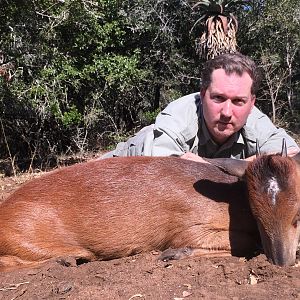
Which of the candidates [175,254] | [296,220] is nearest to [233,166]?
[296,220]

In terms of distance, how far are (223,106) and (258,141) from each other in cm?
81

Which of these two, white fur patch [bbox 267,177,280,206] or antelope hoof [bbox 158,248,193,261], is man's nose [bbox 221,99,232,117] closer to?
white fur patch [bbox 267,177,280,206]

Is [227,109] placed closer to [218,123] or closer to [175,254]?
[218,123]

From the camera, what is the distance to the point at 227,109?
208 inches

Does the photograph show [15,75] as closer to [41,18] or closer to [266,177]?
[41,18]

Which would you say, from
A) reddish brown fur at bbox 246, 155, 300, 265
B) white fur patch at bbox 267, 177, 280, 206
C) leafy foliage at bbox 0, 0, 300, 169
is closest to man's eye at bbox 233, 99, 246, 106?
reddish brown fur at bbox 246, 155, 300, 265

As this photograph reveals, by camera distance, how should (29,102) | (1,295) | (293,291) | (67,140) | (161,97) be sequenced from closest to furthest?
(293,291) → (1,295) → (29,102) → (67,140) → (161,97)

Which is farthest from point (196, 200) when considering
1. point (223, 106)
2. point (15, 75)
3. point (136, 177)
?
point (15, 75)

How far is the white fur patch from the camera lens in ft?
12.9

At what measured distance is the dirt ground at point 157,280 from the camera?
3484 millimetres

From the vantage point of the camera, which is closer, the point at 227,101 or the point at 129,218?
the point at 129,218

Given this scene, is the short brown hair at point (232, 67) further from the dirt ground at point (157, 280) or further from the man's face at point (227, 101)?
the dirt ground at point (157, 280)

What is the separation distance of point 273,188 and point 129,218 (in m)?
1.37

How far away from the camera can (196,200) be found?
4.54m
